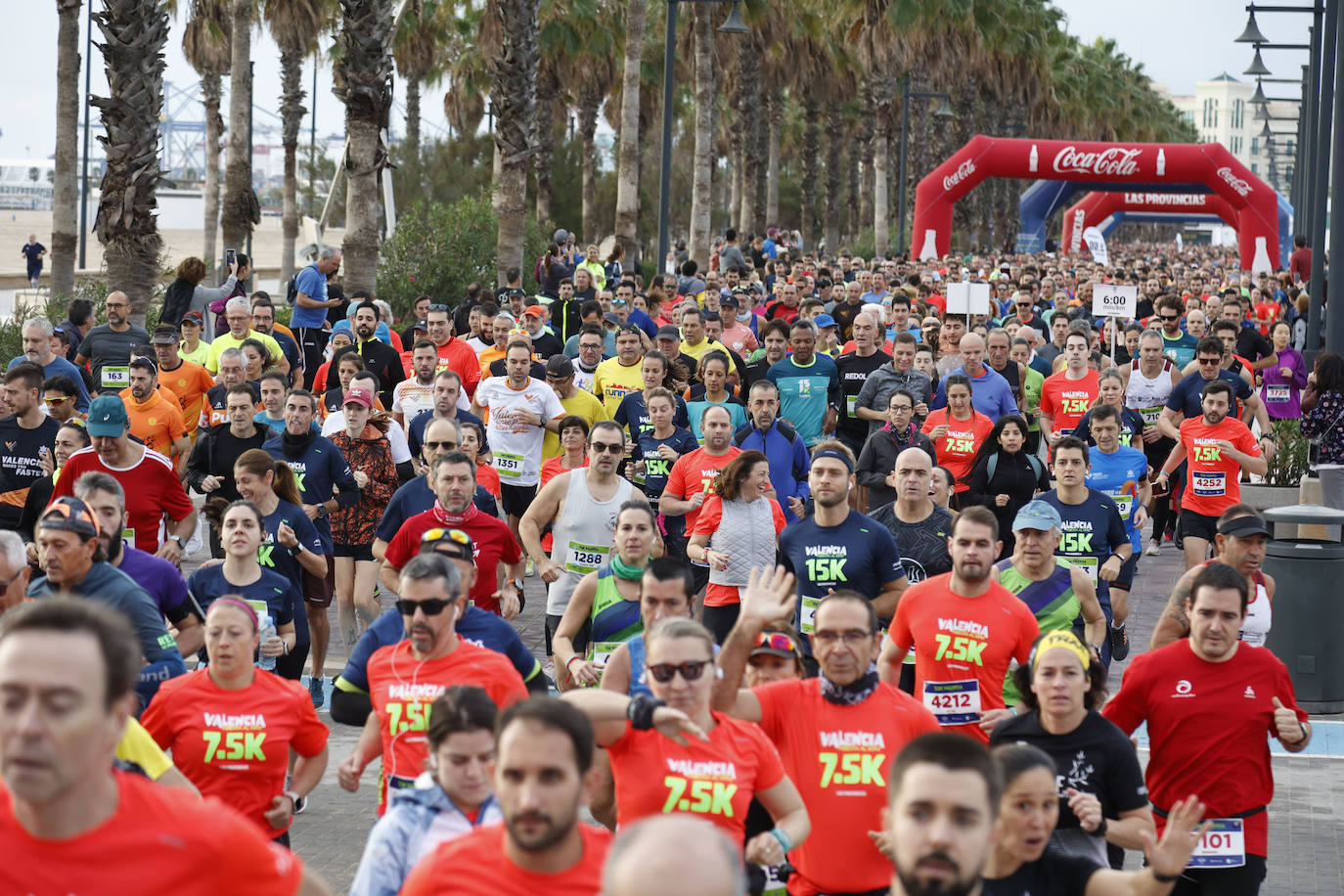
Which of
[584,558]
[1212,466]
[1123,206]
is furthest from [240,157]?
[1123,206]

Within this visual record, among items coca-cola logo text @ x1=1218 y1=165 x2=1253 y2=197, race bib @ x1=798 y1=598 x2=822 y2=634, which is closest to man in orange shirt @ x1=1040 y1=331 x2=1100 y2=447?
race bib @ x1=798 y1=598 x2=822 y2=634

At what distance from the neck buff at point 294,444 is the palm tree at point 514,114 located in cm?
1534

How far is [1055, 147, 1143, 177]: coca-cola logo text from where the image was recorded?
42.3 m

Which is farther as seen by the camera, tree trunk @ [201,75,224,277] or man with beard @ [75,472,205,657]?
tree trunk @ [201,75,224,277]

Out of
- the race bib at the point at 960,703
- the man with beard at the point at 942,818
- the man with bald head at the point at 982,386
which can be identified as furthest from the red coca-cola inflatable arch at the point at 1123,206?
the man with beard at the point at 942,818

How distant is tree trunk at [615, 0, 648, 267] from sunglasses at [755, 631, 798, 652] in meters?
23.8

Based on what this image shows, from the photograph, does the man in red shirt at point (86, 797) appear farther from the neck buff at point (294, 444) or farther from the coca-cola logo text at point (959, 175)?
the coca-cola logo text at point (959, 175)

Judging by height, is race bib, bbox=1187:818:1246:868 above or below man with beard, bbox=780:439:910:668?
below

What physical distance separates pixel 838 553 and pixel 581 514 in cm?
187

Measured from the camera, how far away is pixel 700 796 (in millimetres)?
4910

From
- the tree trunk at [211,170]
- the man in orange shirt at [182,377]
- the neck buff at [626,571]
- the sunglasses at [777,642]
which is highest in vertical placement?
the tree trunk at [211,170]

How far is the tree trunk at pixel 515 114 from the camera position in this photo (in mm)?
25062

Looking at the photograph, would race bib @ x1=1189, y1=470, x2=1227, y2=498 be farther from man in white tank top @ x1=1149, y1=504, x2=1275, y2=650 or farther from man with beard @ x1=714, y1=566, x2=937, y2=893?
man with beard @ x1=714, y1=566, x2=937, y2=893

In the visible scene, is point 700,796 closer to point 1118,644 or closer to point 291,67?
point 1118,644
